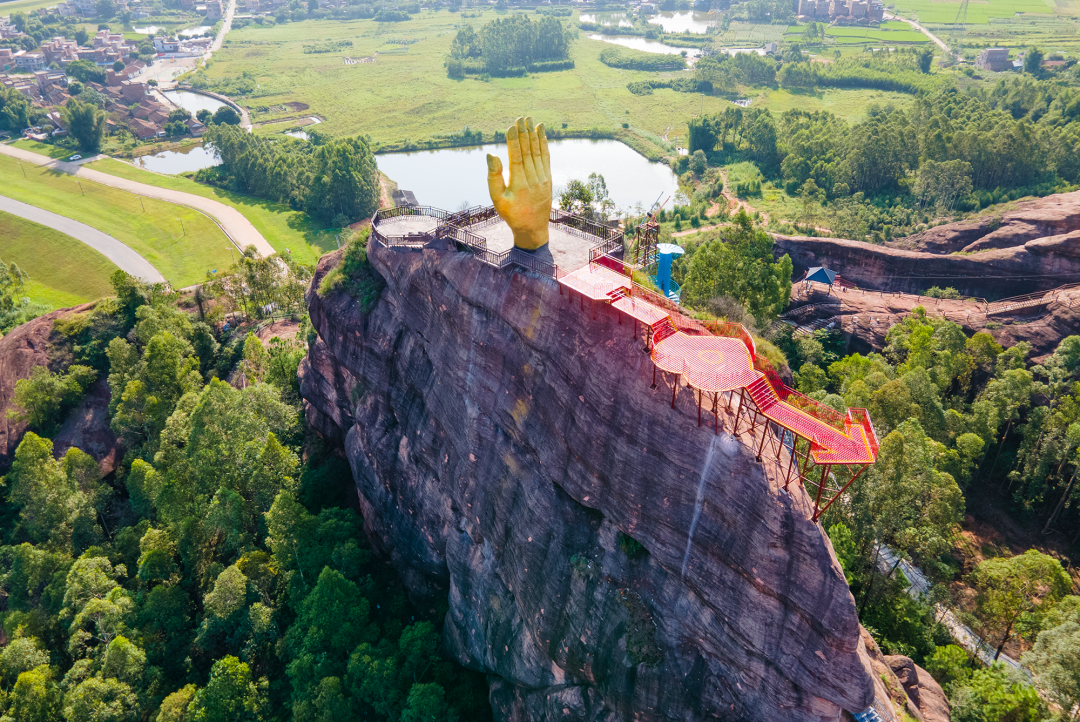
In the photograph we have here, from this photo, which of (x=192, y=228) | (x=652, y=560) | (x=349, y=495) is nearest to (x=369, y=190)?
(x=192, y=228)

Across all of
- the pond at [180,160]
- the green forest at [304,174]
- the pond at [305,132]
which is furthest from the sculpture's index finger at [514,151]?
the pond at [305,132]

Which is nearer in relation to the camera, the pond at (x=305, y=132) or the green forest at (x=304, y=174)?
the green forest at (x=304, y=174)

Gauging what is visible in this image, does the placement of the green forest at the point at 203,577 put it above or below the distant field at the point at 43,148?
below

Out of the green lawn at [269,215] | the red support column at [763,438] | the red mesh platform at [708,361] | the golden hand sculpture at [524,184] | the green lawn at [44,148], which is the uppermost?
the golden hand sculpture at [524,184]

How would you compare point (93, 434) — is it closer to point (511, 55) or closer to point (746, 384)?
point (746, 384)

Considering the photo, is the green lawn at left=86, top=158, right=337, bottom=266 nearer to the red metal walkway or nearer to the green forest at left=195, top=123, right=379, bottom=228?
the green forest at left=195, top=123, right=379, bottom=228

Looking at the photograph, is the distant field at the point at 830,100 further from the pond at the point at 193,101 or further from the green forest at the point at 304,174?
the pond at the point at 193,101

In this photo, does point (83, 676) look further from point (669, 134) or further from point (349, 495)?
point (669, 134)
